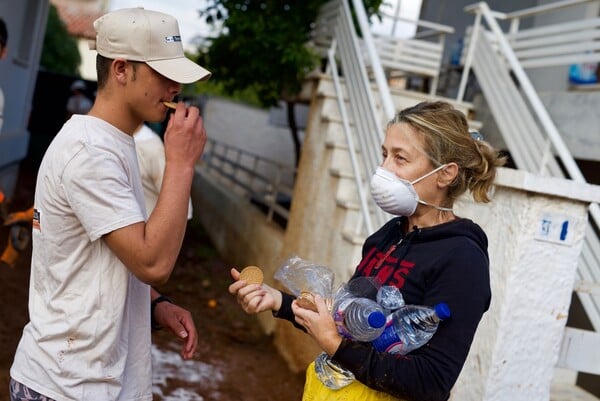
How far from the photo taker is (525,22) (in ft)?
34.4

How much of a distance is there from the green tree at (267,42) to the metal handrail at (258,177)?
110cm

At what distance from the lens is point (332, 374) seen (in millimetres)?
2275

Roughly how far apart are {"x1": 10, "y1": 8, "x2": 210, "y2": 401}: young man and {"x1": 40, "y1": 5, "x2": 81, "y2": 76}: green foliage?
90.9 feet

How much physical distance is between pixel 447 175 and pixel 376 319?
561 millimetres

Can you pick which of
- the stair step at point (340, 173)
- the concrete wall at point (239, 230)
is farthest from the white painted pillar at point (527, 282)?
the concrete wall at point (239, 230)

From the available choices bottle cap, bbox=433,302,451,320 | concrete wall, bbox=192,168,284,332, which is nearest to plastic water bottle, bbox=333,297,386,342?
bottle cap, bbox=433,302,451,320

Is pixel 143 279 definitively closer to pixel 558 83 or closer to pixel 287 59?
pixel 287 59

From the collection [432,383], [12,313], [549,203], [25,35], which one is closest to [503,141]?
[549,203]

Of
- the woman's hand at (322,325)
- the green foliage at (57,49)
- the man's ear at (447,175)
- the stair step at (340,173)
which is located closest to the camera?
the woman's hand at (322,325)

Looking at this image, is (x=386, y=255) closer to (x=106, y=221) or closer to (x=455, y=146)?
(x=455, y=146)

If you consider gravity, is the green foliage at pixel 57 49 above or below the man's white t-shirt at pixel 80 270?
below

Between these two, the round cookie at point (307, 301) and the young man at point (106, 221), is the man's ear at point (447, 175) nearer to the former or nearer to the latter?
the round cookie at point (307, 301)

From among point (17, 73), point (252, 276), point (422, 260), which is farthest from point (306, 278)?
point (17, 73)

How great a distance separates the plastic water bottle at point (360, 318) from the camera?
203 cm
